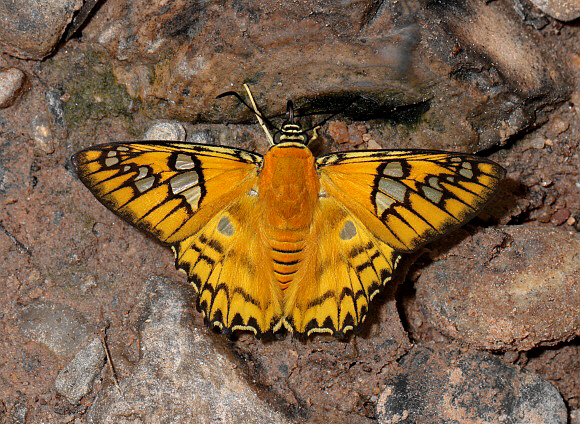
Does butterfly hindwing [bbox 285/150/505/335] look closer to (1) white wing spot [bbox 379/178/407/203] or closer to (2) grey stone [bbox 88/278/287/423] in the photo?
(1) white wing spot [bbox 379/178/407/203]

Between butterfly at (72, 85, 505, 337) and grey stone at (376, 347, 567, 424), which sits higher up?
butterfly at (72, 85, 505, 337)

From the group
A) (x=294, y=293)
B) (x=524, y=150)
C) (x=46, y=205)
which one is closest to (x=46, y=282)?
(x=46, y=205)

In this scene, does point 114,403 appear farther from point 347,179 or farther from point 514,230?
point 514,230

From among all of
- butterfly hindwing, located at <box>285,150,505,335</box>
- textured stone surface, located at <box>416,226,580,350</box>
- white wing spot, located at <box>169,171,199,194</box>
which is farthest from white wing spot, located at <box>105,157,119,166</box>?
textured stone surface, located at <box>416,226,580,350</box>

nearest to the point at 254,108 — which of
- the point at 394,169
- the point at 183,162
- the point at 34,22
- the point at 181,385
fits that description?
the point at 183,162

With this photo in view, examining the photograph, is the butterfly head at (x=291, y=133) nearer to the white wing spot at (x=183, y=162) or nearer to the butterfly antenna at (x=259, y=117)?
the butterfly antenna at (x=259, y=117)

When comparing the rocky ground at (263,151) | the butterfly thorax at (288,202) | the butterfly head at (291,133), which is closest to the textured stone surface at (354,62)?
the rocky ground at (263,151)
